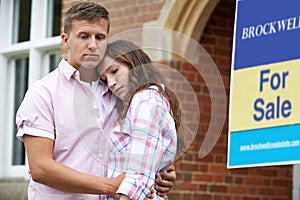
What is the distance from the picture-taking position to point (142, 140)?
3.91 meters

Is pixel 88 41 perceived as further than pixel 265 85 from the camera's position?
No

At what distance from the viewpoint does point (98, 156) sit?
4086mm

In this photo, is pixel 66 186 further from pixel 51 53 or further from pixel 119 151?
pixel 51 53

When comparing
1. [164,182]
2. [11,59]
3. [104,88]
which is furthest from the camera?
[11,59]

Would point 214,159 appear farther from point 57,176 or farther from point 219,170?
point 57,176

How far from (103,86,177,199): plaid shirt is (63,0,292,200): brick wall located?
358 centimetres

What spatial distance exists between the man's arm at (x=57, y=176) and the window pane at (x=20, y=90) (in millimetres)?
5573

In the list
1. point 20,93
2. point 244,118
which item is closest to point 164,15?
point 244,118

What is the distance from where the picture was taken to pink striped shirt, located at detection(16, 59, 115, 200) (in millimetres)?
4082

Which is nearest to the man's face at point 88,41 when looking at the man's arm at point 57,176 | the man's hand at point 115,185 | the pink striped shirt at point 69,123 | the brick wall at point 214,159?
the pink striped shirt at point 69,123

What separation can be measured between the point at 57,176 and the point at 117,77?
0.44 meters

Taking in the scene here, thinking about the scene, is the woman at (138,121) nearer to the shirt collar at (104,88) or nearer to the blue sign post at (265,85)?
the shirt collar at (104,88)

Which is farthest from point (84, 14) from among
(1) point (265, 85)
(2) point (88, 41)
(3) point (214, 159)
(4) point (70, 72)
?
(3) point (214, 159)

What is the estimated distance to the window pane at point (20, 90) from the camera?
9.61 metres
